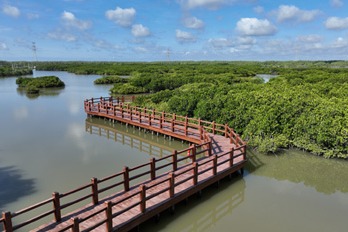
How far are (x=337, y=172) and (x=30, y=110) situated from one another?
2642cm

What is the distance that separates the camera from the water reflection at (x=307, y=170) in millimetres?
12406

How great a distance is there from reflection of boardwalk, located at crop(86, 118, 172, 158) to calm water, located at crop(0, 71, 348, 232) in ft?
0.21

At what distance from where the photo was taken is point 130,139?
1919 centimetres

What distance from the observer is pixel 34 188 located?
37.1 ft

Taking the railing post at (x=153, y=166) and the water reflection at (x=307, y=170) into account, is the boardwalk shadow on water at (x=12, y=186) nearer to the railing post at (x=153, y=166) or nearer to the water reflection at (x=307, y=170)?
the railing post at (x=153, y=166)

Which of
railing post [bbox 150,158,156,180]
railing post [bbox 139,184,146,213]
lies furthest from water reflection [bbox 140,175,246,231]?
railing post [bbox 150,158,156,180]

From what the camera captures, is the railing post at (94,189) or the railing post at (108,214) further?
the railing post at (94,189)

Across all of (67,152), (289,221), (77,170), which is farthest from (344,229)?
(67,152)

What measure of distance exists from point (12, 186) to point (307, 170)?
1273cm

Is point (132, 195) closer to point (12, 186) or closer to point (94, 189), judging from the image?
point (94, 189)

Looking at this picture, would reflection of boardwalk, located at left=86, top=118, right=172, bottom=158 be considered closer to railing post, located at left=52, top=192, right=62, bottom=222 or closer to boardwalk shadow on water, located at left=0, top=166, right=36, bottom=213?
boardwalk shadow on water, located at left=0, top=166, right=36, bottom=213

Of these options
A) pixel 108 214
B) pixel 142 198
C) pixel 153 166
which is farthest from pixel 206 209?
pixel 108 214

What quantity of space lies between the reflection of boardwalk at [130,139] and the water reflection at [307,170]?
5103mm

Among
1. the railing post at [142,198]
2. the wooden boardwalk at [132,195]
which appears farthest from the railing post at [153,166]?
the railing post at [142,198]
